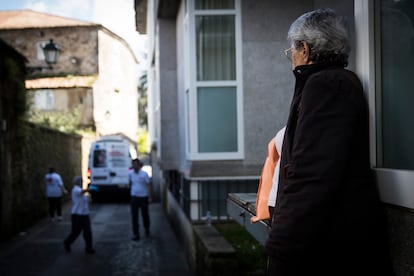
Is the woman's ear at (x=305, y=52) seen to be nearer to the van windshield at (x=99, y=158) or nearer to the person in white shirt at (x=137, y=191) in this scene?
the person in white shirt at (x=137, y=191)

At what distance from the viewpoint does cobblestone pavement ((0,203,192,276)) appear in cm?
969

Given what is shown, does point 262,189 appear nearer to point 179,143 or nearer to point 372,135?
point 372,135

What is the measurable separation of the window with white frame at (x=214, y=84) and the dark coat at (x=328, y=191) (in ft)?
21.2

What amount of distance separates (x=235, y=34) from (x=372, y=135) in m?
6.25

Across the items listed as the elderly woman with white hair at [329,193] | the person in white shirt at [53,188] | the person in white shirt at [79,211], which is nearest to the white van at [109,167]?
the person in white shirt at [53,188]

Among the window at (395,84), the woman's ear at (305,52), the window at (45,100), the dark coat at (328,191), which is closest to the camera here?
the dark coat at (328,191)

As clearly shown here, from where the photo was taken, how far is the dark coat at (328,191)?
191 cm

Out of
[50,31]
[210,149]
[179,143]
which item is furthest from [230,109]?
[50,31]

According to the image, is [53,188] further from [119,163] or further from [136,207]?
[119,163]

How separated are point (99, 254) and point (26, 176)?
4979mm

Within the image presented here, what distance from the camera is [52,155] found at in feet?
66.7

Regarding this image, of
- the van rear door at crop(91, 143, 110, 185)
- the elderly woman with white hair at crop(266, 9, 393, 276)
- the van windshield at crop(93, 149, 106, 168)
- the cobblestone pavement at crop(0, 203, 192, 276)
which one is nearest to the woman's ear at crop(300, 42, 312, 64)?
the elderly woman with white hair at crop(266, 9, 393, 276)

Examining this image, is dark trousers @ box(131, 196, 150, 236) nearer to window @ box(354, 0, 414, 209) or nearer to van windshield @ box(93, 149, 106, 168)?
window @ box(354, 0, 414, 209)

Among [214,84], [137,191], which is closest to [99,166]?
[137,191]
